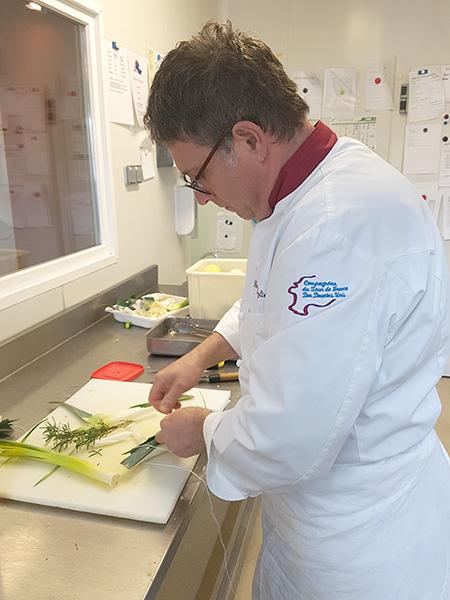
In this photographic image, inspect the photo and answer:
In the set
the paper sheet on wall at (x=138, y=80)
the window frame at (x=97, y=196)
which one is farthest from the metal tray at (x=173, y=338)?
the paper sheet on wall at (x=138, y=80)

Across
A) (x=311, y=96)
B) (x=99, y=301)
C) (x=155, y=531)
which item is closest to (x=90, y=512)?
(x=155, y=531)

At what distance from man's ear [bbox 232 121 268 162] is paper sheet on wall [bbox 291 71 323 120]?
2.42 metres

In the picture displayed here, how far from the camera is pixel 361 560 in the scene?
0.81 meters

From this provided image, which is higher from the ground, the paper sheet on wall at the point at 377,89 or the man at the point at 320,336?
the paper sheet on wall at the point at 377,89

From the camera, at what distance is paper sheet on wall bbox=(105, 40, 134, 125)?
1706mm

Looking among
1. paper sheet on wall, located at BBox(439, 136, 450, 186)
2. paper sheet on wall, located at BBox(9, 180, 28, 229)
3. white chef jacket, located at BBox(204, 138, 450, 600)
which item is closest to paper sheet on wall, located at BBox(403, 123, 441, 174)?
paper sheet on wall, located at BBox(439, 136, 450, 186)

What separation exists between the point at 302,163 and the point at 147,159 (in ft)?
4.62

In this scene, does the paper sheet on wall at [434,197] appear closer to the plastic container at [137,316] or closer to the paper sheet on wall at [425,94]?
the paper sheet on wall at [425,94]

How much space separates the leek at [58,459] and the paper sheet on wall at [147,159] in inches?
52.3

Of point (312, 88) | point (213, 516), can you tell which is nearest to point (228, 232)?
point (312, 88)

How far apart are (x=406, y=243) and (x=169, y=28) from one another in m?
1.94

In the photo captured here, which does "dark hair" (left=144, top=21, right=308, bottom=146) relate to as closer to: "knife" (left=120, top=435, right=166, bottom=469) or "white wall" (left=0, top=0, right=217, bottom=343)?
"knife" (left=120, top=435, right=166, bottom=469)

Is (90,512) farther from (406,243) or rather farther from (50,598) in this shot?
(406,243)

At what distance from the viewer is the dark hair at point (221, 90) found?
0.71 m
